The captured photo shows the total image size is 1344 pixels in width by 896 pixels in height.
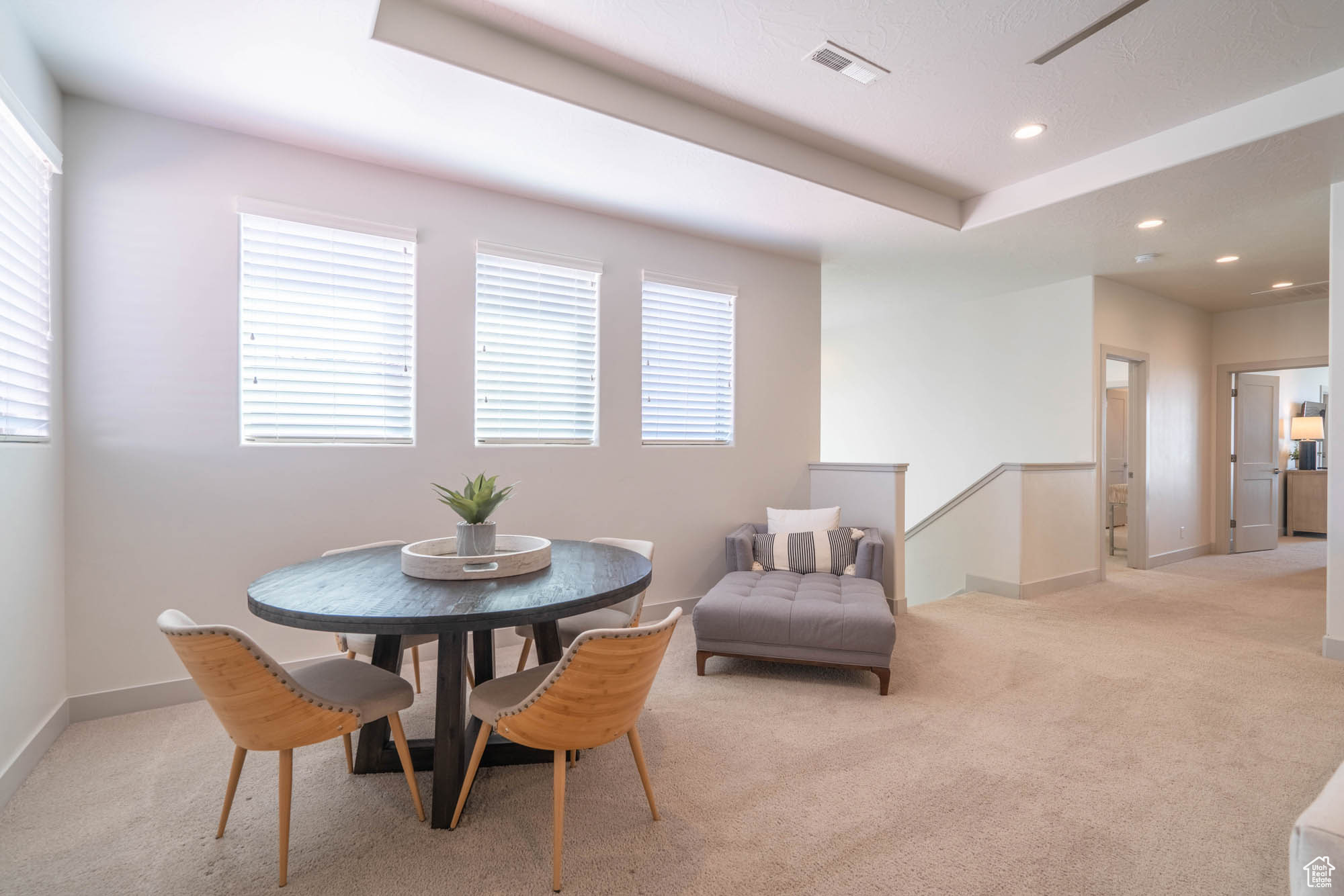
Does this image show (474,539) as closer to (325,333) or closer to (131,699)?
(325,333)

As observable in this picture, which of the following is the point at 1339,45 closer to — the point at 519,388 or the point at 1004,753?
the point at 1004,753

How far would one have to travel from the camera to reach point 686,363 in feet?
14.8

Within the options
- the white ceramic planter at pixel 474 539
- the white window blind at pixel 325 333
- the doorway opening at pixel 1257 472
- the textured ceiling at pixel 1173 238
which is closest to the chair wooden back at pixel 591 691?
the white ceramic planter at pixel 474 539

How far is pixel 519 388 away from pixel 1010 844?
310cm

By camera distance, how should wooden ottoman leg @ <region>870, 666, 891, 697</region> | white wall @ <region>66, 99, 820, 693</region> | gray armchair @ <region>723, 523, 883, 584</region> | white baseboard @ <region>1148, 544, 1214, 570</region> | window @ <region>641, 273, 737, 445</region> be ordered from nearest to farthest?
white wall @ <region>66, 99, 820, 693</region> → wooden ottoman leg @ <region>870, 666, 891, 697</region> → gray armchair @ <region>723, 523, 883, 584</region> → window @ <region>641, 273, 737, 445</region> → white baseboard @ <region>1148, 544, 1214, 570</region>

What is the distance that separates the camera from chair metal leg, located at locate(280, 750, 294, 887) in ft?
5.57

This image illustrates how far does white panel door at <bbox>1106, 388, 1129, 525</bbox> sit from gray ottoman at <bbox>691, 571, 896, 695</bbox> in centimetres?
619

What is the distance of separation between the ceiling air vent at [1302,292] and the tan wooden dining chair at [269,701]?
7902mm

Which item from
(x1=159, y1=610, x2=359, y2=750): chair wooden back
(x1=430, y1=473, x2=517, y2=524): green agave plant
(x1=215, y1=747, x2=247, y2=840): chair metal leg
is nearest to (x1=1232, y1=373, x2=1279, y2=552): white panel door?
(x1=430, y1=473, x2=517, y2=524): green agave plant

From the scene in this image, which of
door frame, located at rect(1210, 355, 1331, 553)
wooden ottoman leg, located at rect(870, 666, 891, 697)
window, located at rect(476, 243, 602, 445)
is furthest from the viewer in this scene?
door frame, located at rect(1210, 355, 1331, 553)

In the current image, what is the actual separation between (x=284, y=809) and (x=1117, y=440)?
926 cm

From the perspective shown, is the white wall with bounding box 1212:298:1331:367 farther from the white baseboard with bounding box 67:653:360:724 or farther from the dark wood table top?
the white baseboard with bounding box 67:653:360:724

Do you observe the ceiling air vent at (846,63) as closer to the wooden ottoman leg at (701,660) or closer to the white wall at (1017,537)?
the wooden ottoman leg at (701,660)

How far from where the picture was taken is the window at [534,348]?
3.70 m
